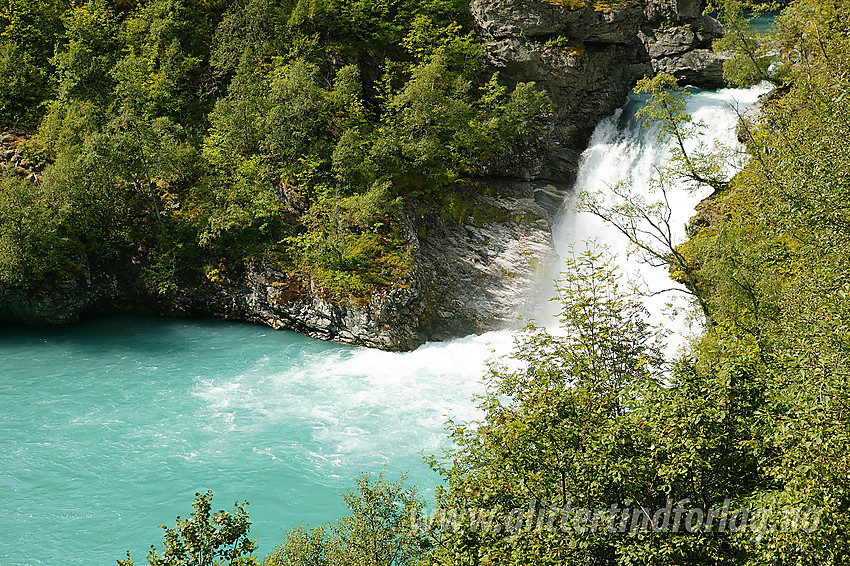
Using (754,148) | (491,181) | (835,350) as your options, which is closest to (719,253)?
(754,148)

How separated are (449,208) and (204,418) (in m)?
14.8

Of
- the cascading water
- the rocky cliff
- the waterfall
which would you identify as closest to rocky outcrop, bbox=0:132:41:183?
the rocky cliff

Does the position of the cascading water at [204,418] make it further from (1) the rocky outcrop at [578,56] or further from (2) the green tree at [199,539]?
(2) the green tree at [199,539]

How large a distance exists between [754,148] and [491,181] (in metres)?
16.7

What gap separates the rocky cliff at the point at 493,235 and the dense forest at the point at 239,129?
37.4 inches

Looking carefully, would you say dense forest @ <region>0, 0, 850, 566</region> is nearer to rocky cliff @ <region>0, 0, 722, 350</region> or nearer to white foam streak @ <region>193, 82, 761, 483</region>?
rocky cliff @ <region>0, 0, 722, 350</region>

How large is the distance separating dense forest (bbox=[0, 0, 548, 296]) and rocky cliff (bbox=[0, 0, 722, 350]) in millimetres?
949

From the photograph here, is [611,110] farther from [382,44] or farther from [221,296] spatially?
[221,296]

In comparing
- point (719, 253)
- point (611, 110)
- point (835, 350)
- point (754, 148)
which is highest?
point (611, 110)

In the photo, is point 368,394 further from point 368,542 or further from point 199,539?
point 199,539

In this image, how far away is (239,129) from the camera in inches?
1174

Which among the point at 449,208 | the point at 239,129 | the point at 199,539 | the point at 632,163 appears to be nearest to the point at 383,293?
the point at 449,208

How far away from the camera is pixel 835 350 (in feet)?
30.2

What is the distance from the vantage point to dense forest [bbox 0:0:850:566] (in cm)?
836
